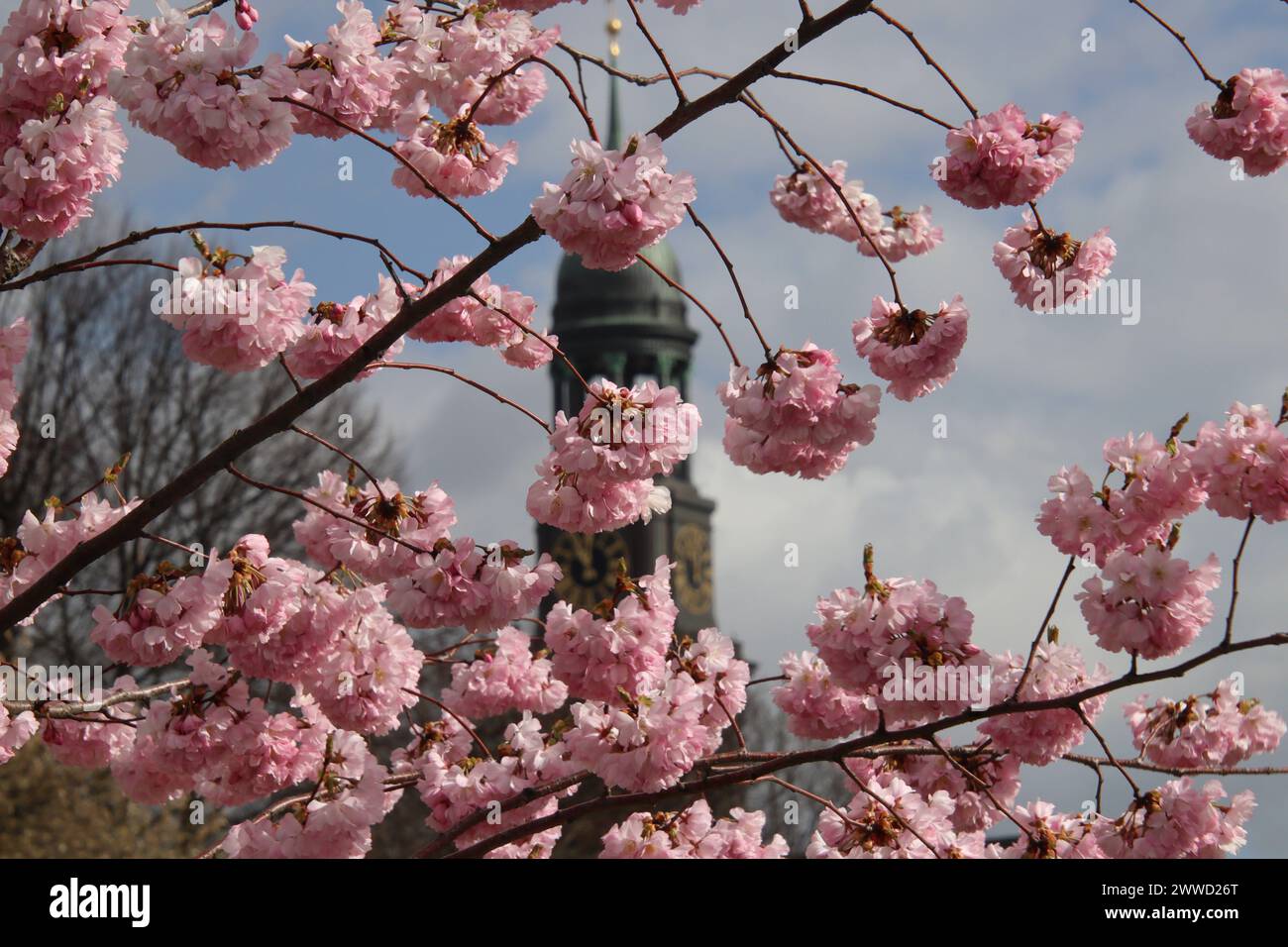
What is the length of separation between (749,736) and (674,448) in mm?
25089

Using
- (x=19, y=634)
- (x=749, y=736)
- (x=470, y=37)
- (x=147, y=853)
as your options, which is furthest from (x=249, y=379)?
(x=470, y=37)

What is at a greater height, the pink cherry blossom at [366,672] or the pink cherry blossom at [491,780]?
the pink cherry blossom at [366,672]

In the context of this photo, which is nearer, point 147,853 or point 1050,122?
point 1050,122

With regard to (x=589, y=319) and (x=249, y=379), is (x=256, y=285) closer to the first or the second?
(x=249, y=379)

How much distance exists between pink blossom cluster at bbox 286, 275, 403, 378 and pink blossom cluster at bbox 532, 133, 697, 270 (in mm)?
1252

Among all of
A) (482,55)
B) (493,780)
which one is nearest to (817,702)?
(493,780)

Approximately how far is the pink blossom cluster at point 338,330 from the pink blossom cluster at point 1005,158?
1.44m

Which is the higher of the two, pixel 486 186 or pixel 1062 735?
pixel 486 186

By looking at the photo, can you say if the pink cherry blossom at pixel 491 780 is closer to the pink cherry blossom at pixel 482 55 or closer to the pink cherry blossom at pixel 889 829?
the pink cherry blossom at pixel 889 829

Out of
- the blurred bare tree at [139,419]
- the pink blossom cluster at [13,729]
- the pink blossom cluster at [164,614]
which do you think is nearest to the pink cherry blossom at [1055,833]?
the pink blossom cluster at [164,614]

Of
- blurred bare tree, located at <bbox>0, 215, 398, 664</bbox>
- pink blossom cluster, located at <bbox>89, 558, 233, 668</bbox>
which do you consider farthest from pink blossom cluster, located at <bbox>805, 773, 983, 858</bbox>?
blurred bare tree, located at <bbox>0, 215, 398, 664</bbox>

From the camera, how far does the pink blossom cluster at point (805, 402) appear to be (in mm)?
3270

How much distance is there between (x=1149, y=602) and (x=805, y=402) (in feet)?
3.10

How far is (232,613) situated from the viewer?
368cm
